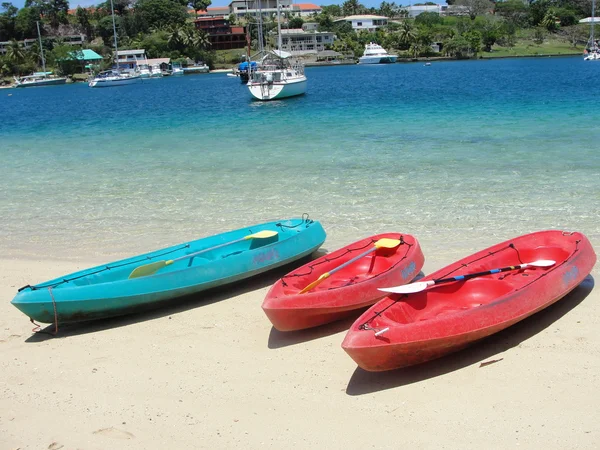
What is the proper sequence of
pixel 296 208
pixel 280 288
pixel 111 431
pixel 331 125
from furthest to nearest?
pixel 331 125 < pixel 296 208 < pixel 280 288 < pixel 111 431

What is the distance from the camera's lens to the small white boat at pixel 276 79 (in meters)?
37.1

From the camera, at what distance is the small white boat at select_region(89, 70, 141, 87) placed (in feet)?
244

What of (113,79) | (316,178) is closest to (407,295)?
(316,178)

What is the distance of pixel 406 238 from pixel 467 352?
6.31ft

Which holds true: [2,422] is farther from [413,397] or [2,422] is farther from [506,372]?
[506,372]

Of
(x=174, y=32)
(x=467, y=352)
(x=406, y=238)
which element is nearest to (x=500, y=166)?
(x=406, y=238)

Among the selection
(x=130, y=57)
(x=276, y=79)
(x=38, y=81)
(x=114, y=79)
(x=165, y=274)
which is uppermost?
(x=130, y=57)

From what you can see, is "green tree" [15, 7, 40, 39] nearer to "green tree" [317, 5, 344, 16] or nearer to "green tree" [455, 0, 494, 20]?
"green tree" [317, 5, 344, 16]

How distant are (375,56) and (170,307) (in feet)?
335

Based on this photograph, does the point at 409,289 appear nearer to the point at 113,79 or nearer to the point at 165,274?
the point at 165,274

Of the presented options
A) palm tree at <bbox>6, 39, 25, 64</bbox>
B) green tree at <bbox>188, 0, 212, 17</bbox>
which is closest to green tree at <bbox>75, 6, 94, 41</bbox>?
green tree at <bbox>188, 0, 212, 17</bbox>

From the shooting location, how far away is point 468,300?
20.0 feet

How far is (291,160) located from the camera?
656 inches

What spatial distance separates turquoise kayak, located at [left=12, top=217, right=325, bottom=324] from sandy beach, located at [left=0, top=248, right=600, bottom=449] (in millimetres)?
298
